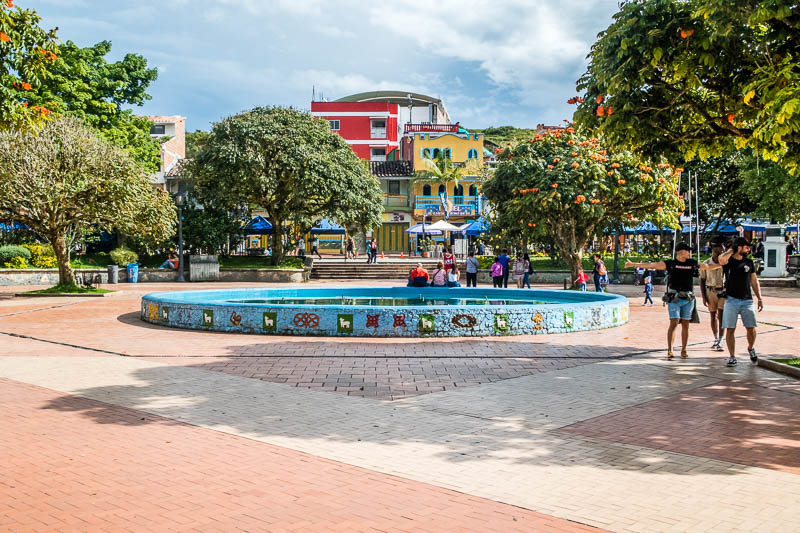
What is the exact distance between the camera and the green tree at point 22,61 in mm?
11961

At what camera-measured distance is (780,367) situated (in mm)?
10180

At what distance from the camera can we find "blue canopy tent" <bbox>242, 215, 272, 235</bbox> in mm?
40125

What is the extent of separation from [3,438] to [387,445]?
352 cm

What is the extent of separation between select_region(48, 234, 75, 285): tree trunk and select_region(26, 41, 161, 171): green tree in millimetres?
10797

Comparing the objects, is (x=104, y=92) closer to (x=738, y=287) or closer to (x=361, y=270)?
(x=361, y=270)

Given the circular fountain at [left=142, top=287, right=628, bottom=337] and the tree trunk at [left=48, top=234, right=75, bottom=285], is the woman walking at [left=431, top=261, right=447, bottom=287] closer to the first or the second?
the circular fountain at [left=142, top=287, right=628, bottom=337]

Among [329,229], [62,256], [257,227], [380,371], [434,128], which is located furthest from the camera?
[434,128]

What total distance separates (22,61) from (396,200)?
46840mm

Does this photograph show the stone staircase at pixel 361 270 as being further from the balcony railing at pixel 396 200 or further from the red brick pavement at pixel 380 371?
the red brick pavement at pixel 380 371

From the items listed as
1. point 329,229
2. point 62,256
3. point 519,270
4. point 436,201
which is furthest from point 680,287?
point 436,201

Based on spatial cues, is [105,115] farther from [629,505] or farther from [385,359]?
[629,505]

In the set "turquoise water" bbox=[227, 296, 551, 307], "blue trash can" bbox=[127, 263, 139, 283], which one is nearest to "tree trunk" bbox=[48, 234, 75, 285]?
"blue trash can" bbox=[127, 263, 139, 283]

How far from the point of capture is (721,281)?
475 inches

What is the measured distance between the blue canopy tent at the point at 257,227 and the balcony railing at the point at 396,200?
1898 cm
